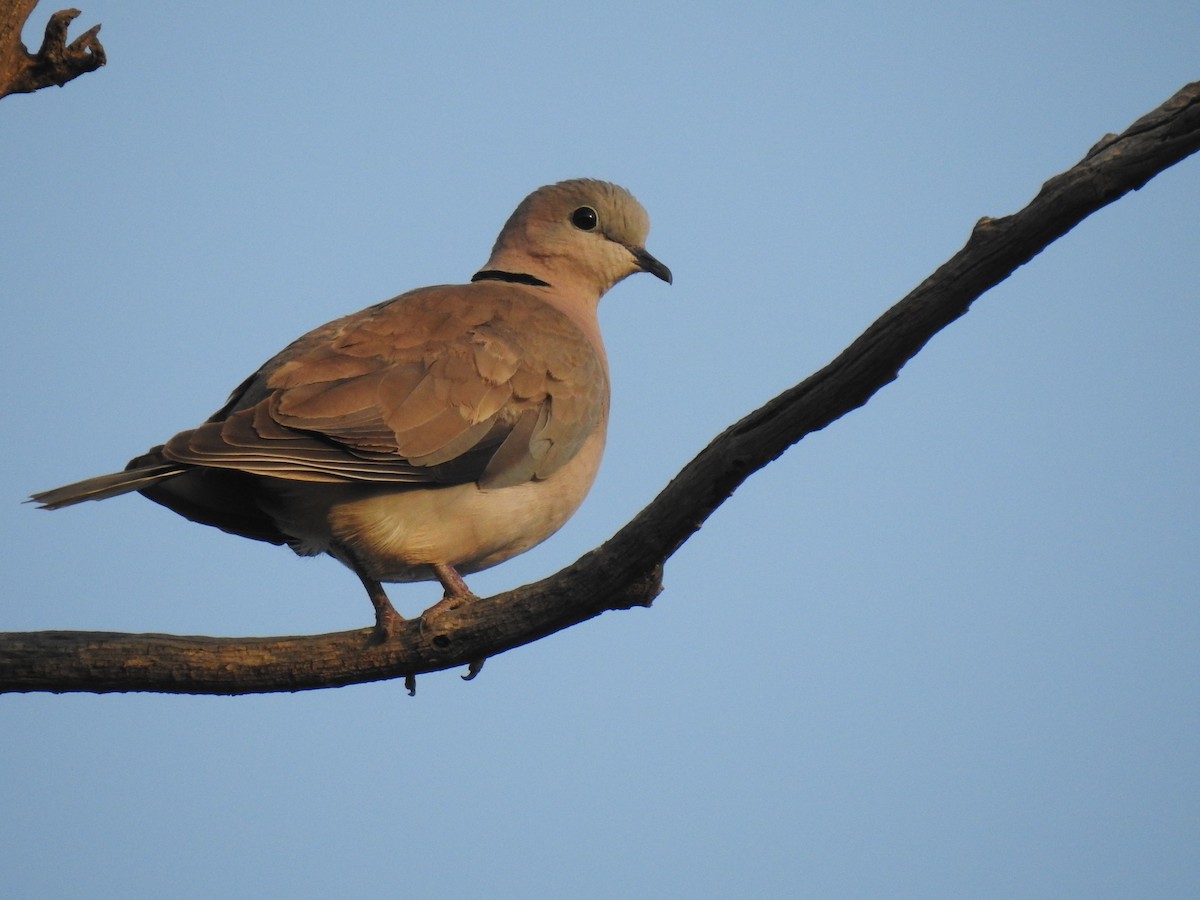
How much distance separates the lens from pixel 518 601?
12.9 ft

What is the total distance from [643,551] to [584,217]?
317cm

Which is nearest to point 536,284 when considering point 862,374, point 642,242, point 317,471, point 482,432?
point 642,242

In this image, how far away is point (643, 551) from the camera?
3.62 m

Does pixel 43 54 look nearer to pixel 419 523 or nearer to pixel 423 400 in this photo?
pixel 423 400

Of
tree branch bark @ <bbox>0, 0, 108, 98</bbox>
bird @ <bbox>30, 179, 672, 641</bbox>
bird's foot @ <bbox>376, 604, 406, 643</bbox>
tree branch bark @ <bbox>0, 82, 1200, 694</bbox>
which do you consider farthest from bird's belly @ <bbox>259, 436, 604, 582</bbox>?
tree branch bark @ <bbox>0, 0, 108, 98</bbox>

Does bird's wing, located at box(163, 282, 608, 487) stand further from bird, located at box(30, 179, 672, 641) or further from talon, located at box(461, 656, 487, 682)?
talon, located at box(461, 656, 487, 682)

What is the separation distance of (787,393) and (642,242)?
3433mm

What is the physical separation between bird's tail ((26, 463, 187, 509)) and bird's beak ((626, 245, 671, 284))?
300 centimetres

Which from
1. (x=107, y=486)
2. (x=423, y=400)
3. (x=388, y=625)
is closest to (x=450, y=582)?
(x=388, y=625)

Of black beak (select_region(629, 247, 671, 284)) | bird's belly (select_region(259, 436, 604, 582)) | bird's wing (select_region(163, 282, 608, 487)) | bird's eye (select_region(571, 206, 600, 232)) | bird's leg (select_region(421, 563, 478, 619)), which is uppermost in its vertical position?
bird's eye (select_region(571, 206, 600, 232))

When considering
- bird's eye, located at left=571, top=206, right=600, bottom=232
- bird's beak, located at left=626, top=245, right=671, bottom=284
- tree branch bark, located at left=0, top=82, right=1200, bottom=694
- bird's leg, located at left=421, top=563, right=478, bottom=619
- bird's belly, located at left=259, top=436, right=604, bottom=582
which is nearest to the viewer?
tree branch bark, located at left=0, top=82, right=1200, bottom=694

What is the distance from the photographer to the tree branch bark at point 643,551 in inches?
118

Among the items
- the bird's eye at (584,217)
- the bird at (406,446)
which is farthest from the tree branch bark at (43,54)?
the bird's eye at (584,217)

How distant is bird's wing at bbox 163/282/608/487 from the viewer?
4.26 metres
